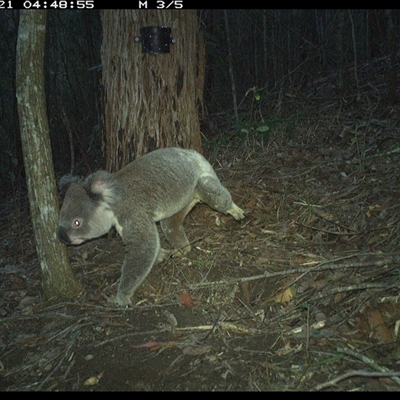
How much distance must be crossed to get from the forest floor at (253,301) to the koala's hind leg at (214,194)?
359mm

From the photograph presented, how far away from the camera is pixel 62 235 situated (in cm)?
416

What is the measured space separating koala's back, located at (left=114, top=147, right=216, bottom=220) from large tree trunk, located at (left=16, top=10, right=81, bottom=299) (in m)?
0.78

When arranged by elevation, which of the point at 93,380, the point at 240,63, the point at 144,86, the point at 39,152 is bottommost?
the point at 93,380

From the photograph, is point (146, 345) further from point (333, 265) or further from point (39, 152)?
point (39, 152)

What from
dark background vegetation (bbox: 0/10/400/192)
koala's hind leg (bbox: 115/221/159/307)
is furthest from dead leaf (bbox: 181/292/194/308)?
dark background vegetation (bbox: 0/10/400/192)

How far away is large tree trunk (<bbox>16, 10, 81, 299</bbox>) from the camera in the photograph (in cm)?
392

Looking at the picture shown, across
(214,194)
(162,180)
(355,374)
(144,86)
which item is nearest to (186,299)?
(162,180)

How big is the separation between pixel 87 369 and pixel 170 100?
337 cm

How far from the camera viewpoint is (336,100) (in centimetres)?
830

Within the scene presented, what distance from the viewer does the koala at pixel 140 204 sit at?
4.32 m

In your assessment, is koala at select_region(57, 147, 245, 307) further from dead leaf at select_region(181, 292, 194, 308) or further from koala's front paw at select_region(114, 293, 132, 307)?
dead leaf at select_region(181, 292, 194, 308)

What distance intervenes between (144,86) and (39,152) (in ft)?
6.00

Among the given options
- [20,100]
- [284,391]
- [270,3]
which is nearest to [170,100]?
[20,100]
